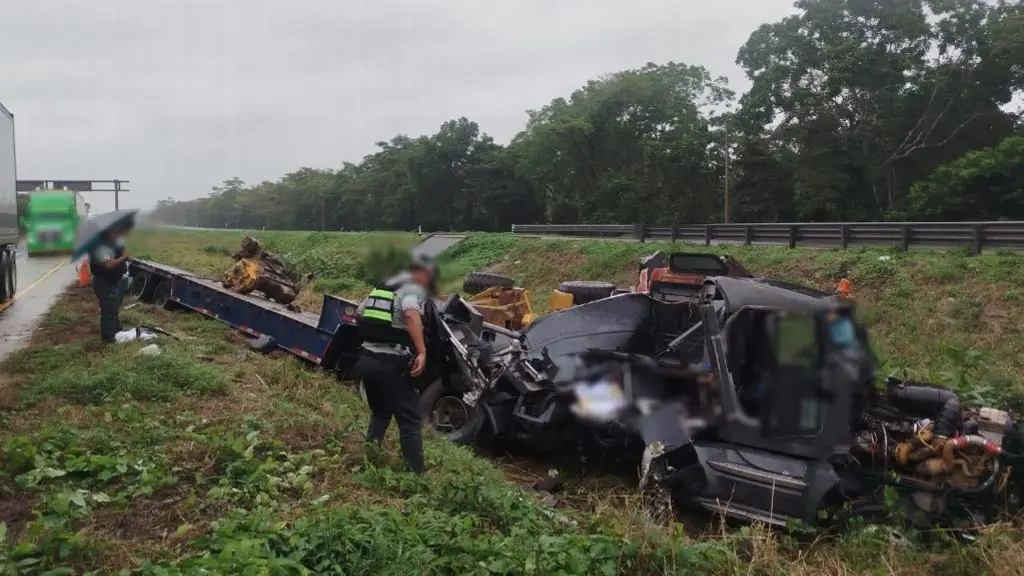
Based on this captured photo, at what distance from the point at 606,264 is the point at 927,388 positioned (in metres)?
14.7

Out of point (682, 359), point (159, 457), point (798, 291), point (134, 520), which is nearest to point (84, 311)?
point (159, 457)

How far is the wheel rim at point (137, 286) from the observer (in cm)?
1158

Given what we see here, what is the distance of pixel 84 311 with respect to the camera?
11.3 meters

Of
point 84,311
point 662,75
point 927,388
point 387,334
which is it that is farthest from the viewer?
point 662,75

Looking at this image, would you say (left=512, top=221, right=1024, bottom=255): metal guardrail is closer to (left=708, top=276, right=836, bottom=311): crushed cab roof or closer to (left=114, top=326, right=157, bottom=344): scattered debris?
(left=114, top=326, right=157, bottom=344): scattered debris

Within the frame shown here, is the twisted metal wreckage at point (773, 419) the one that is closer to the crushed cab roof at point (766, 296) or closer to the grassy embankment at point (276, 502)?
the crushed cab roof at point (766, 296)

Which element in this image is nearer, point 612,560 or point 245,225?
point 612,560

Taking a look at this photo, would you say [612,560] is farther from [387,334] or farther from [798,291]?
[798,291]

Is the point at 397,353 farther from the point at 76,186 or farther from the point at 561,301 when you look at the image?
the point at 561,301

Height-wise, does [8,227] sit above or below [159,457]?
above

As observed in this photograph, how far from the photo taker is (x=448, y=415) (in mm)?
6246

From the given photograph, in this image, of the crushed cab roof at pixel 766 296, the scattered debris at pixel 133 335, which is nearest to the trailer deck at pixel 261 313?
the scattered debris at pixel 133 335

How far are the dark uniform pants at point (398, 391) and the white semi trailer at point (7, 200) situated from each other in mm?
9861

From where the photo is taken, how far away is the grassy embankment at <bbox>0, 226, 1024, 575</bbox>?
3.17 m
